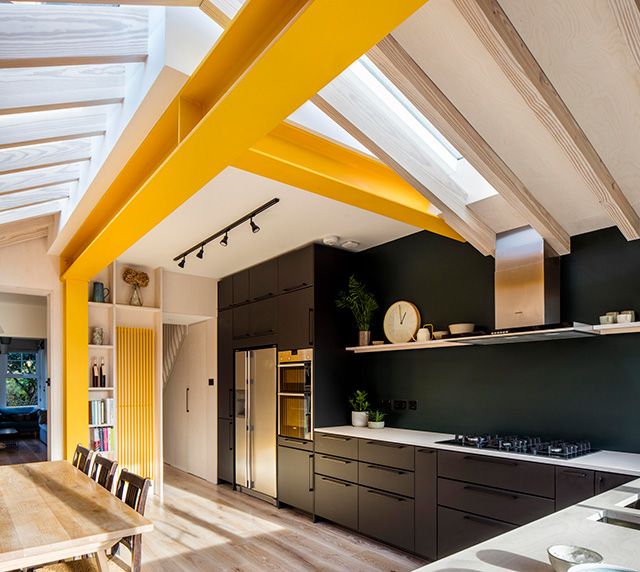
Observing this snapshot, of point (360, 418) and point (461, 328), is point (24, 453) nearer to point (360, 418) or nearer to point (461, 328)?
point (360, 418)

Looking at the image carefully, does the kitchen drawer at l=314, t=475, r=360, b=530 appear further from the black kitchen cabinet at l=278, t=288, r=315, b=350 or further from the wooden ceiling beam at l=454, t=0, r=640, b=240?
the wooden ceiling beam at l=454, t=0, r=640, b=240

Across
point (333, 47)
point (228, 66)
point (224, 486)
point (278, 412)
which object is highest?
point (228, 66)

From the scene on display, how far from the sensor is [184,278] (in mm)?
6348

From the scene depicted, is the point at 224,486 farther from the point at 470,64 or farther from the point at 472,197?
the point at 470,64

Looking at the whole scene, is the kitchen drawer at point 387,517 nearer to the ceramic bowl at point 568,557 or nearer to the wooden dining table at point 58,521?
the wooden dining table at point 58,521

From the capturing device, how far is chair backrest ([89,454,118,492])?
2.82 meters

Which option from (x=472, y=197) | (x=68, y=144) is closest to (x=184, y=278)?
(x=68, y=144)

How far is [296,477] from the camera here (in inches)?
191

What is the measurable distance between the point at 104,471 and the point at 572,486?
8.68 ft

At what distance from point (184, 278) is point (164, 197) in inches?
145

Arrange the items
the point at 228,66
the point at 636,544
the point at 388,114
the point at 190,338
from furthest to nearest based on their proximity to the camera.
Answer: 1. the point at 190,338
2. the point at 388,114
3. the point at 228,66
4. the point at 636,544

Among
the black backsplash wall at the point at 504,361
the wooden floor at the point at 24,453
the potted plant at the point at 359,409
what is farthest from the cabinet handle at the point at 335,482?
the wooden floor at the point at 24,453

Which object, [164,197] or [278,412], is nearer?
[164,197]

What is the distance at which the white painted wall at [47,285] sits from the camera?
15.6ft
